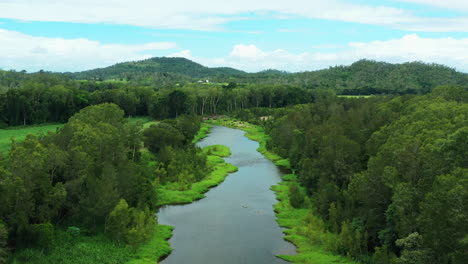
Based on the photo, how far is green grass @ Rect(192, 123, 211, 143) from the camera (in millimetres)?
107713

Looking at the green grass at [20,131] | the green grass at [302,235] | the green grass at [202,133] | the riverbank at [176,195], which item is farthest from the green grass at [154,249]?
the green grass at [202,133]

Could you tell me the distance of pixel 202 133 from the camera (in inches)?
4621

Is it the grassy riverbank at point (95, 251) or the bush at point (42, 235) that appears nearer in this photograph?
the grassy riverbank at point (95, 251)

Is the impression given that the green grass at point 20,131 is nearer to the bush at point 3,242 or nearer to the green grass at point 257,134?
the green grass at point 257,134

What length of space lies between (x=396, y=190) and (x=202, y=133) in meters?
87.5

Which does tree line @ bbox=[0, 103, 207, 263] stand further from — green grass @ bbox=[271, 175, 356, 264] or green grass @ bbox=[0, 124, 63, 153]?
green grass @ bbox=[0, 124, 63, 153]

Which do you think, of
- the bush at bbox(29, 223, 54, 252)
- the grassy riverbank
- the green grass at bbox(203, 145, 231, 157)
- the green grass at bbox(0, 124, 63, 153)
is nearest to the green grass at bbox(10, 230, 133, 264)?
the grassy riverbank

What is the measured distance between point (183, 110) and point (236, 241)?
103696 millimetres

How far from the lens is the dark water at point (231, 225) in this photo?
39.1m

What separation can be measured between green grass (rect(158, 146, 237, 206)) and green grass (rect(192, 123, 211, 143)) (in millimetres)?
32555

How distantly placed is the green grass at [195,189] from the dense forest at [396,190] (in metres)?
14.0

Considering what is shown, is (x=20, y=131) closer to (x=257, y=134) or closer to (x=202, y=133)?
(x=202, y=133)

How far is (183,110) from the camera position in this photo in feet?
468

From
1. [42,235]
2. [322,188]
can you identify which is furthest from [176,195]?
[42,235]
